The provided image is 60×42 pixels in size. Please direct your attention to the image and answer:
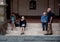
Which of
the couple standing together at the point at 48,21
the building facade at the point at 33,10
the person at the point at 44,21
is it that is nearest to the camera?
the couple standing together at the point at 48,21

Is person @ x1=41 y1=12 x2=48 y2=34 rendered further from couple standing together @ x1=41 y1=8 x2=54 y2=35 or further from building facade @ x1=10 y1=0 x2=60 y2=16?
building facade @ x1=10 y1=0 x2=60 y2=16

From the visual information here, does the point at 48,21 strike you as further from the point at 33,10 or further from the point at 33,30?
the point at 33,10

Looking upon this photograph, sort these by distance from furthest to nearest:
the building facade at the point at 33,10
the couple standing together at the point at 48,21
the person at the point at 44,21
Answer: the building facade at the point at 33,10 → the person at the point at 44,21 → the couple standing together at the point at 48,21

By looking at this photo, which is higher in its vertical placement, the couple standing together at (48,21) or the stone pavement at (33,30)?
the couple standing together at (48,21)

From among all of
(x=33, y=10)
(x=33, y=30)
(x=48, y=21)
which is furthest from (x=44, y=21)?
(x=33, y=10)

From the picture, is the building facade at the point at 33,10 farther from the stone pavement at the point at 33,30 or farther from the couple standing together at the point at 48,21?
the couple standing together at the point at 48,21

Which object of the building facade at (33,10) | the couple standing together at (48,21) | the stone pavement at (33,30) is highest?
the building facade at (33,10)

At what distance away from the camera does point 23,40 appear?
18.6 metres

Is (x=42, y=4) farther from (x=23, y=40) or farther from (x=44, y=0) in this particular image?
(x=23, y=40)

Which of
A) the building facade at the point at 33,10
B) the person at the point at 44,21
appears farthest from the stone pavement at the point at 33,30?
the building facade at the point at 33,10

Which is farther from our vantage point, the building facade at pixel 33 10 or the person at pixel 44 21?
the building facade at pixel 33 10

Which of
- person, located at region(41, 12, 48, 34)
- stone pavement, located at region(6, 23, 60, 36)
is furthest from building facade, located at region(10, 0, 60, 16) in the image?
person, located at region(41, 12, 48, 34)

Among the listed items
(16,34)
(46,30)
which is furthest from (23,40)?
(46,30)

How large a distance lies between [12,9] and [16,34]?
10432 millimetres
